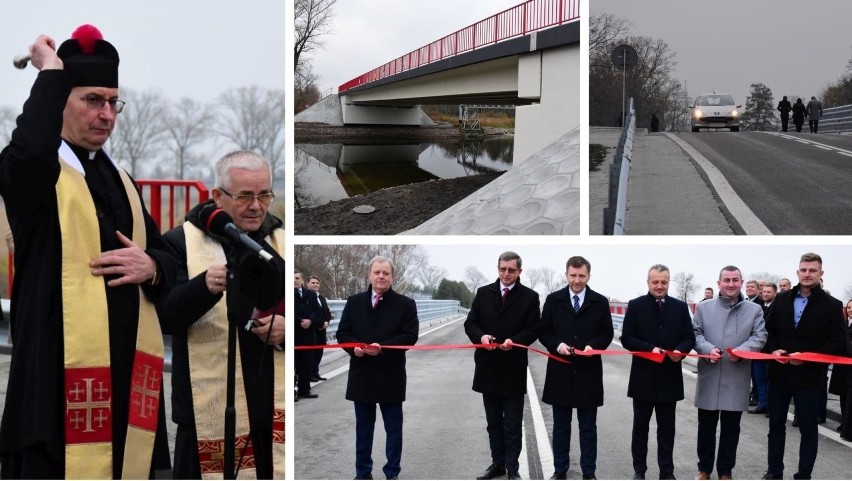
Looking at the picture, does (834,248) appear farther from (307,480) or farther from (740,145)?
(740,145)

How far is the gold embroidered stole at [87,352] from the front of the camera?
10.1 feet

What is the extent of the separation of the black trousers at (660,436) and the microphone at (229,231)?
258 cm

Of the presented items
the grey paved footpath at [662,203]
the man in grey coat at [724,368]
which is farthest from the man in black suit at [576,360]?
the man in grey coat at [724,368]

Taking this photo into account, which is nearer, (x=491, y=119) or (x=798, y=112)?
(x=491, y=119)

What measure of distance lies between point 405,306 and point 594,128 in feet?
14.3

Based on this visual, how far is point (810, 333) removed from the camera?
4430 millimetres

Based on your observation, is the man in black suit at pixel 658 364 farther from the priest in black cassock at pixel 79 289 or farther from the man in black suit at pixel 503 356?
the priest in black cassock at pixel 79 289

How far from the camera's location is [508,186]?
5.60m

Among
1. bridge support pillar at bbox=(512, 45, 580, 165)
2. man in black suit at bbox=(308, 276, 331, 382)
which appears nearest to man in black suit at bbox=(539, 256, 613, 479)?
man in black suit at bbox=(308, 276, 331, 382)

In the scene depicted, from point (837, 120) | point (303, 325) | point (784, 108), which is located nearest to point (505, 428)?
point (303, 325)

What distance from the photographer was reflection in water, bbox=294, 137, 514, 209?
906 cm

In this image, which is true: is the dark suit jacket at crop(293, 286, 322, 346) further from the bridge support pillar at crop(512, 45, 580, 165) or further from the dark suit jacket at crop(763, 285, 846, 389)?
the dark suit jacket at crop(763, 285, 846, 389)

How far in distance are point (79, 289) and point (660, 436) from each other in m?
3.00

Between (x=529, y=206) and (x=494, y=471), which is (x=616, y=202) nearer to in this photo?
(x=529, y=206)
